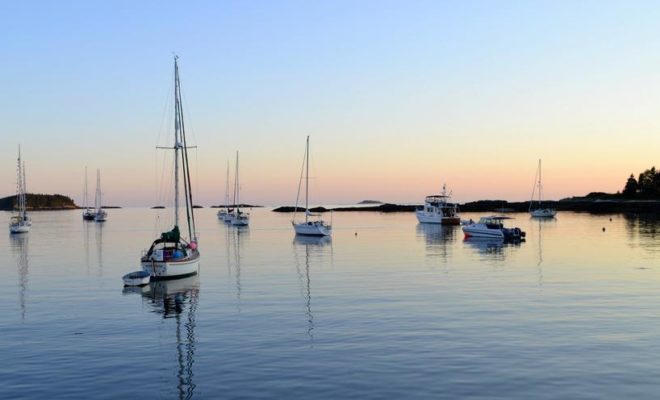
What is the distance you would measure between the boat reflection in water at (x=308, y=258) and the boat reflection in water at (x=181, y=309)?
5073mm

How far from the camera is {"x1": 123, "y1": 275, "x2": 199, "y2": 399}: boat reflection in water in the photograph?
20250 mm

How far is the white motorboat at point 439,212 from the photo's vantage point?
13712 centimetres

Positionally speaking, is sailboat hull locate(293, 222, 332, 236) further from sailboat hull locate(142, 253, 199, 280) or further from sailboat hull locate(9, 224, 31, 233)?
sailboat hull locate(9, 224, 31, 233)

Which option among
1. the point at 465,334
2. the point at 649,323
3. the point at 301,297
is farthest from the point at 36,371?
the point at 649,323

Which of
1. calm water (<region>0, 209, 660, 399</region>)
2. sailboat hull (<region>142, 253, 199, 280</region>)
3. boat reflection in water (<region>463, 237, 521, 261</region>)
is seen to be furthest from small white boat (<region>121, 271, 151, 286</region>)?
boat reflection in water (<region>463, 237, 521, 261</region>)

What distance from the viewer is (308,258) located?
207 ft

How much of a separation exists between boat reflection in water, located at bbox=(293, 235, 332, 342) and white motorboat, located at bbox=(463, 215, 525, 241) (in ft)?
67.9

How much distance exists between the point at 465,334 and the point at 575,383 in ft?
22.9

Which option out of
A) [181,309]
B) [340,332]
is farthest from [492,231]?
[340,332]

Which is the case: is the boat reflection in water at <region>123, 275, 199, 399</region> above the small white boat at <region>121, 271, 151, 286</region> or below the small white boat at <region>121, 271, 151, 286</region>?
below

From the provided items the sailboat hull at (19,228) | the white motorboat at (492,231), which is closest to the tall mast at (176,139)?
the white motorboat at (492,231)

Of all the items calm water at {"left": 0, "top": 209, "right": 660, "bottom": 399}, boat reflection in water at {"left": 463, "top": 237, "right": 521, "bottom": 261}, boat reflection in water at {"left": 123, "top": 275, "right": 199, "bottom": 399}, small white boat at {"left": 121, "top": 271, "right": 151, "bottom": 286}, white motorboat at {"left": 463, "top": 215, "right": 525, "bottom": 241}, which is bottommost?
boat reflection in water at {"left": 123, "top": 275, "right": 199, "bottom": 399}

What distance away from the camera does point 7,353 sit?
2325 centimetres

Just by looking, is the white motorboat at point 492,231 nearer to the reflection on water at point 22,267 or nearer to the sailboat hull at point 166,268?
the sailboat hull at point 166,268
